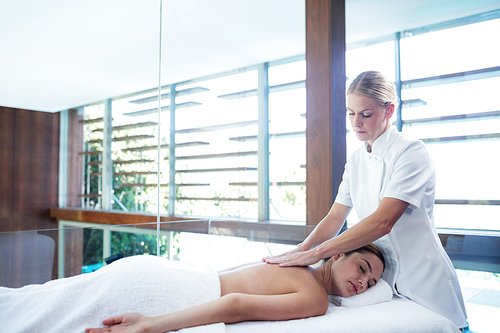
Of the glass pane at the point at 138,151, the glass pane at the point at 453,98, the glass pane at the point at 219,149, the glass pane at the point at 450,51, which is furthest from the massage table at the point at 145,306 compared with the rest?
the glass pane at the point at 450,51

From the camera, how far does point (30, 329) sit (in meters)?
1.22

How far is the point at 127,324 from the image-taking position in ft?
3.97

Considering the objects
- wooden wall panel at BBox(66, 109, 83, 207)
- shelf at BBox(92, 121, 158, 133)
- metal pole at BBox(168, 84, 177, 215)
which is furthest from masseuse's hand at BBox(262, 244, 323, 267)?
shelf at BBox(92, 121, 158, 133)

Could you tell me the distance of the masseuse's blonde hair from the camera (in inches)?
61.8

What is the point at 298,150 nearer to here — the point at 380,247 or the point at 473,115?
the point at 473,115

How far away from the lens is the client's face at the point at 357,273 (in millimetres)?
1536

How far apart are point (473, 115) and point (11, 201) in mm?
2507

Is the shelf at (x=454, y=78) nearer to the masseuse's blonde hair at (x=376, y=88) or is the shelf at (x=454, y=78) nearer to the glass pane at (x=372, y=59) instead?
the glass pane at (x=372, y=59)

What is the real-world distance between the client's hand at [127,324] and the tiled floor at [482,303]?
163 centimetres

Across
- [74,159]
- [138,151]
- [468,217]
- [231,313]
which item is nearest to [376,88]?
[231,313]

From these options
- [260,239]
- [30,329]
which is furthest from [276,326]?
[260,239]

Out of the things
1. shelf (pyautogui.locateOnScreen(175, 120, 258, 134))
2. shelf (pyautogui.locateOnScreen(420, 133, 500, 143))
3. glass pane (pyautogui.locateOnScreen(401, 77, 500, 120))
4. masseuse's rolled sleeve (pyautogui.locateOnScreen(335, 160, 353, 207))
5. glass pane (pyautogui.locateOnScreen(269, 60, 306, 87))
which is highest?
glass pane (pyautogui.locateOnScreen(269, 60, 306, 87))

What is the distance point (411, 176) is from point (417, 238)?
0.85 feet

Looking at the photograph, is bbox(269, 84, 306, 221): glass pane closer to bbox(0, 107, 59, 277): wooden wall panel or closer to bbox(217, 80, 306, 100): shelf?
bbox(217, 80, 306, 100): shelf
